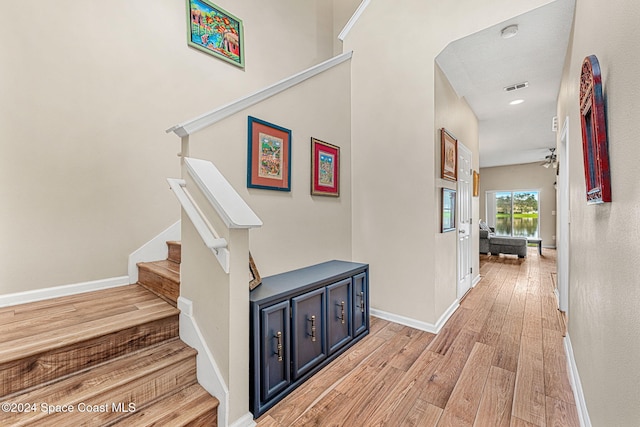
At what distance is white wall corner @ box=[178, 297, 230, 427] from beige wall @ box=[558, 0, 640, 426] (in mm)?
1629

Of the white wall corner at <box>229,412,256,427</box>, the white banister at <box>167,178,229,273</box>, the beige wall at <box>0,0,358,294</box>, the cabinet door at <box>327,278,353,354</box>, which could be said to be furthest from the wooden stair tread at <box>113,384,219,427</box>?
the beige wall at <box>0,0,358,294</box>

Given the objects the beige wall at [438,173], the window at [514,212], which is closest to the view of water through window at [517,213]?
the window at [514,212]

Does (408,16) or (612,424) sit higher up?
(408,16)

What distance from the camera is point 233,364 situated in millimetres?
1432

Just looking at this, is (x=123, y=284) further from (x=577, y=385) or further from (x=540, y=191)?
(x=540, y=191)

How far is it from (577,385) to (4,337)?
3.31 metres

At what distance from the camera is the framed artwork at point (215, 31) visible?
9.06ft

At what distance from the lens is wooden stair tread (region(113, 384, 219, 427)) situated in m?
1.27

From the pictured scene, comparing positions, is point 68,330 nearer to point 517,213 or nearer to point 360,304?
point 360,304

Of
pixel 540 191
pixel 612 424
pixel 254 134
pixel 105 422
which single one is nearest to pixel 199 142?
pixel 254 134

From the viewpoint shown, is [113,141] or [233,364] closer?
[233,364]

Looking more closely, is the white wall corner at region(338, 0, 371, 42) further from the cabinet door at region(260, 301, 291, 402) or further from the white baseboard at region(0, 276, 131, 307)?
the white baseboard at region(0, 276, 131, 307)

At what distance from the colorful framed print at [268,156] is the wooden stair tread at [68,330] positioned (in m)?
1.06

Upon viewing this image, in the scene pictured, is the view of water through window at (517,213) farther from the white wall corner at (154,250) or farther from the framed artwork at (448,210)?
the white wall corner at (154,250)
